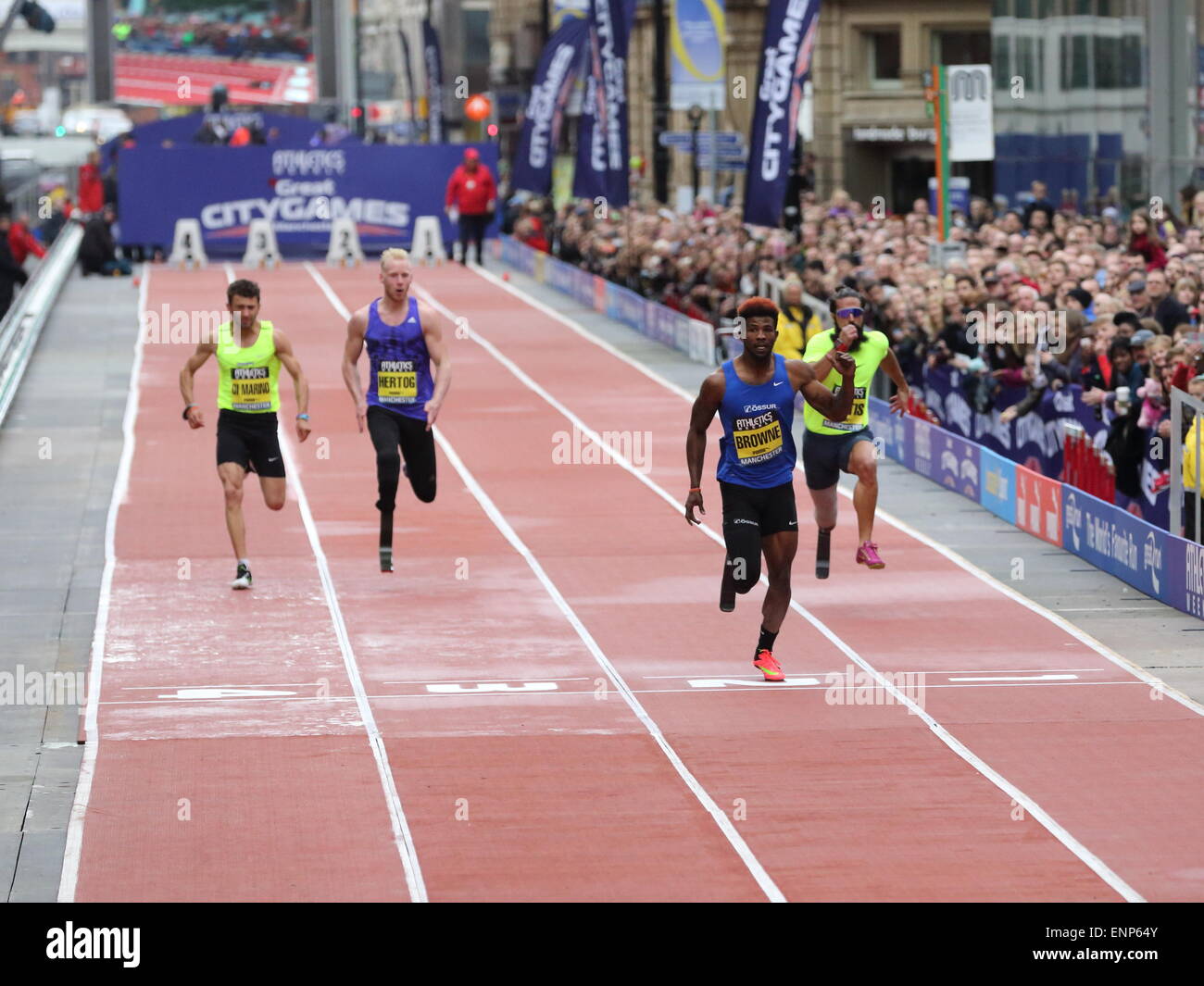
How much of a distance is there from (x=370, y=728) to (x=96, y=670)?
2274 mm

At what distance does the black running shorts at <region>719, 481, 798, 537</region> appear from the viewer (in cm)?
1307

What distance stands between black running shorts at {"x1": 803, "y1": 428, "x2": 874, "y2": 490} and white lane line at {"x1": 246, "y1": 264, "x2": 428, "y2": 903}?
324cm

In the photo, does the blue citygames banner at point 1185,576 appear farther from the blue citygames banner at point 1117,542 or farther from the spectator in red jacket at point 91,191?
the spectator in red jacket at point 91,191

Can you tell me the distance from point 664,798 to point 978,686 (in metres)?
3.03

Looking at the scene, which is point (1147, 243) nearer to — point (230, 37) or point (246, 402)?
point (246, 402)

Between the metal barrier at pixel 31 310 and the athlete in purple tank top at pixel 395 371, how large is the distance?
1028 centimetres

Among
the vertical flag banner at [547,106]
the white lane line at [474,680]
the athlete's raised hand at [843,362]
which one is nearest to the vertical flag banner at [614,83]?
the vertical flag banner at [547,106]

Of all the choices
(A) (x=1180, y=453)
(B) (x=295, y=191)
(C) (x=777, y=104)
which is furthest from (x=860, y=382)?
(B) (x=295, y=191)

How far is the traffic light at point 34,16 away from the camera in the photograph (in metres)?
46.6

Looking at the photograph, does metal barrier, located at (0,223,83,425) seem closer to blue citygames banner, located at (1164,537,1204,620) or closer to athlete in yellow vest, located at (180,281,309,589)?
athlete in yellow vest, located at (180,281,309,589)

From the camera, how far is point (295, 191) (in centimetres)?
4634

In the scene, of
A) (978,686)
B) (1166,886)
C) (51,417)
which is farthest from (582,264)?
(1166,886)

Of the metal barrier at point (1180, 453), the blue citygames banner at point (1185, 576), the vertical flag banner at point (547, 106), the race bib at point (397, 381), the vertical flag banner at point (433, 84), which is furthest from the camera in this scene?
the vertical flag banner at point (433, 84)

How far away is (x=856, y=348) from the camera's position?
1605cm
